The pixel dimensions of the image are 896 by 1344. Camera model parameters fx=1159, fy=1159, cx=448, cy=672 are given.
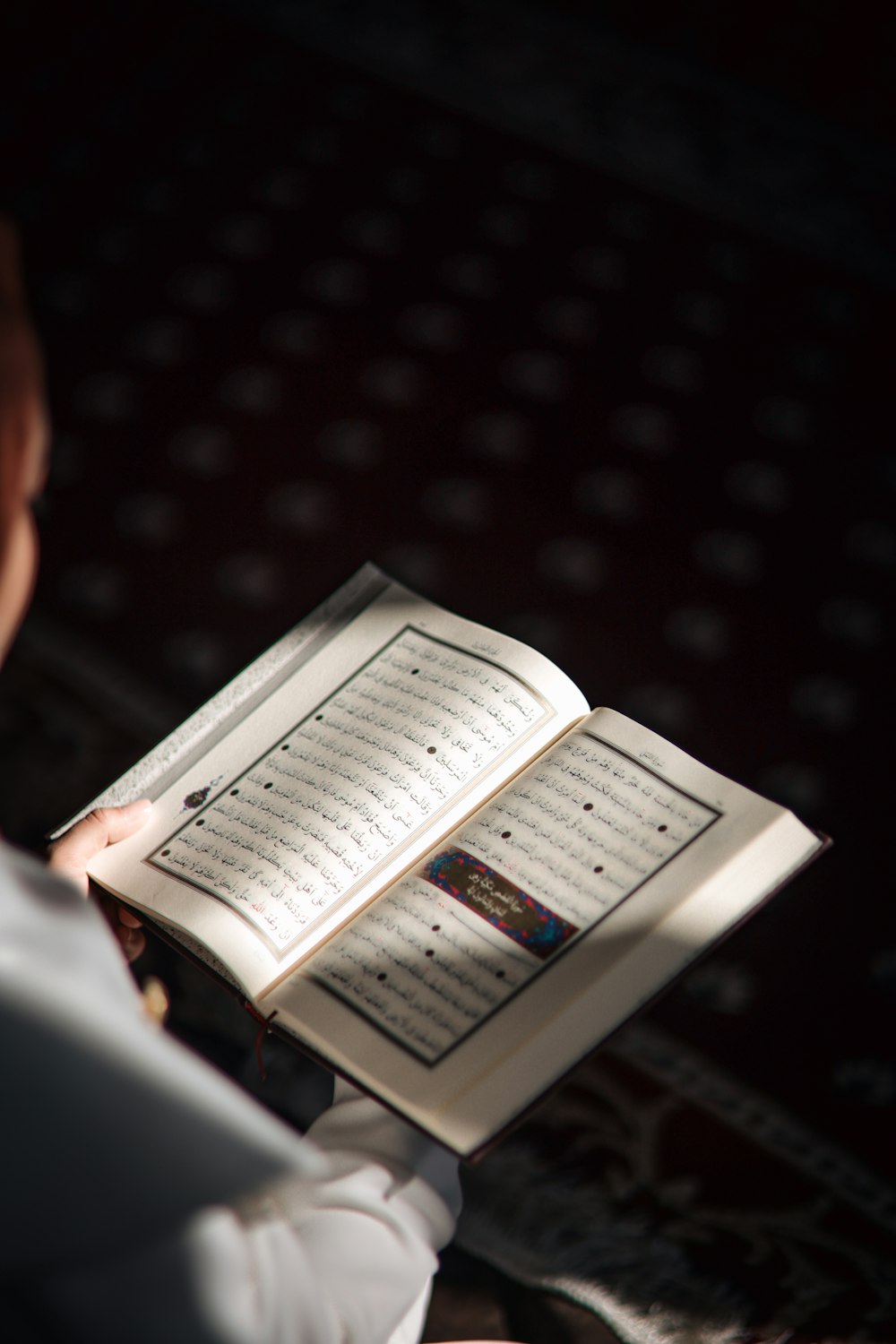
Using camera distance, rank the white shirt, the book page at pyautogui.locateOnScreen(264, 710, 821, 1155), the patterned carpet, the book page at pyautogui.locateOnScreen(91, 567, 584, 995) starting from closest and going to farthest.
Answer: the white shirt
the book page at pyautogui.locateOnScreen(264, 710, 821, 1155)
the book page at pyautogui.locateOnScreen(91, 567, 584, 995)
the patterned carpet

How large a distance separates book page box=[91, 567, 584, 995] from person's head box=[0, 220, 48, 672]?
329mm

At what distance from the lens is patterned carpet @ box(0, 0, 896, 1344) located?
5.01 feet

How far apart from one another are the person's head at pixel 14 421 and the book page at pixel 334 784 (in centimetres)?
33

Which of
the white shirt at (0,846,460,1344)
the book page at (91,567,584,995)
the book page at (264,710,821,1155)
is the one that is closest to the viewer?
the white shirt at (0,846,460,1344)

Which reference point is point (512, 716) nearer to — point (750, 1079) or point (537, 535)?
point (750, 1079)

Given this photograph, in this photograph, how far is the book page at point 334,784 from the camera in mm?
938

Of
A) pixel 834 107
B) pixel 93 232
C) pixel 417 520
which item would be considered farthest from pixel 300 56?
pixel 417 520

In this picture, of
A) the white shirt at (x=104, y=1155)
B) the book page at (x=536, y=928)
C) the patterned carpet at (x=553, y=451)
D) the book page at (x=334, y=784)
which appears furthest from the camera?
the patterned carpet at (x=553, y=451)

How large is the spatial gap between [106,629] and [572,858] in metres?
1.45

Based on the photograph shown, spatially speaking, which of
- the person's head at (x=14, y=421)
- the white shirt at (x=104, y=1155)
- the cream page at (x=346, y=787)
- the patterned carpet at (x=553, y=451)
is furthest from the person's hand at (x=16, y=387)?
the patterned carpet at (x=553, y=451)

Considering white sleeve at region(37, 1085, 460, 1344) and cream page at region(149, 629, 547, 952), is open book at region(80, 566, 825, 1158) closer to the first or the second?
cream page at region(149, 629, 547, 952)

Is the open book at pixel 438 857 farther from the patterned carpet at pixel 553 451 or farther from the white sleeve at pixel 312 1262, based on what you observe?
the patterned carpet at pixel 553 451

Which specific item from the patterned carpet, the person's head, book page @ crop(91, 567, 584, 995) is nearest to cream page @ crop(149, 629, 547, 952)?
book page @ crop(91, 567, 584, 995)

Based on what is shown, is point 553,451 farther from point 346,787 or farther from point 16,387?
point 16,387
